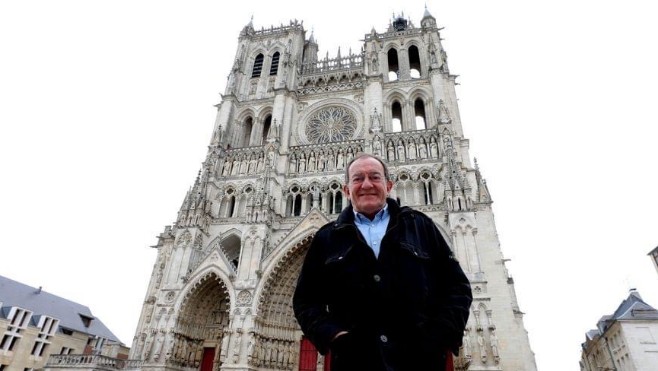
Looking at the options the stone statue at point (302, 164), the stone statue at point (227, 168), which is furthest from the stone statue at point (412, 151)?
the stone statue at point (227, 168)

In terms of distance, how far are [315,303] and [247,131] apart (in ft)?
82.8

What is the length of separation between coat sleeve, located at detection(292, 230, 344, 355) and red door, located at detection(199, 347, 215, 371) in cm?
1791

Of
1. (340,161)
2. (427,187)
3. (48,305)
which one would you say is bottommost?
(48,305)

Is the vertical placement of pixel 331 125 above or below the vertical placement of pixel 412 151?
above

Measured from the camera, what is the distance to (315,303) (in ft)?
7.29

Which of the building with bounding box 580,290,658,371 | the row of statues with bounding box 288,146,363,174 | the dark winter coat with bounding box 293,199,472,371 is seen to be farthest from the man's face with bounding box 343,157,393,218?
the building with bounding box 580,290,658,371

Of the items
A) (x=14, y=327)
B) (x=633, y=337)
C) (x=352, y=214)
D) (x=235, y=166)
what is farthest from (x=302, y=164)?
(x=633, y=337)

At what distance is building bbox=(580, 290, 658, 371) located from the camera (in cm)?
2195

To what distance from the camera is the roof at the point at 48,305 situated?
2542cm

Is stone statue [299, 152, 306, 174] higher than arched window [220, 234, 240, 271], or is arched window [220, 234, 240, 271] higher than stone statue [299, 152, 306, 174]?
stone statue [299, 152, 306, 174]

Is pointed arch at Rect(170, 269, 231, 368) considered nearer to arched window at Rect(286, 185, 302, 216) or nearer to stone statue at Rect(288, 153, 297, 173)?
arched window at Rect(286, 185, 302, 216)

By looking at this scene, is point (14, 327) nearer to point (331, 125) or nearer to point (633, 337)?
point (331, 125)

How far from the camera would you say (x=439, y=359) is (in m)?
1.87

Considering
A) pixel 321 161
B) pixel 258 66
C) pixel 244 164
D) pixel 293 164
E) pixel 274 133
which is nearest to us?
pixel 321 161
